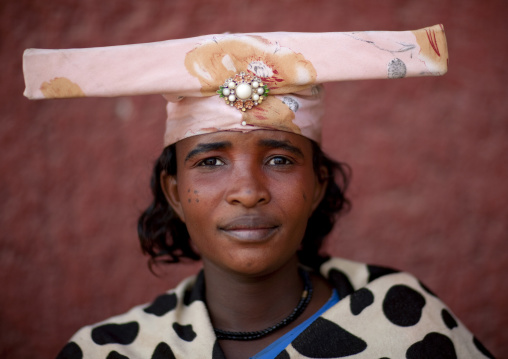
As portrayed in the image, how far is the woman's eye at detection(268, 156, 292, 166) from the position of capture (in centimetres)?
165

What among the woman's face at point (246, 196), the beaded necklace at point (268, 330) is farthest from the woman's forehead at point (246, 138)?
the beaded necklace at point (268, 330)

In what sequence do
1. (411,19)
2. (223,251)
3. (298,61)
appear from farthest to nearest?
(411,19)
(223,251)
(298,61)

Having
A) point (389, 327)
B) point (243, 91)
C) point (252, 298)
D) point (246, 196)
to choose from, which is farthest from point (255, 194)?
point (389, 327)

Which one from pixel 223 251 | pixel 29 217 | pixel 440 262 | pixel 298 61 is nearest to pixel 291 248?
pixel 223 251

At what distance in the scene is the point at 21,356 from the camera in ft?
8.89

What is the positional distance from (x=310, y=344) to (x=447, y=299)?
1.49 m

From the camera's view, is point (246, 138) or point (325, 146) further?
point (325, 146)

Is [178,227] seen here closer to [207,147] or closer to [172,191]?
[172,191]

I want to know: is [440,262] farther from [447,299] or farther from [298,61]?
[298,61]

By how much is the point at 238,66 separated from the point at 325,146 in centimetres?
135

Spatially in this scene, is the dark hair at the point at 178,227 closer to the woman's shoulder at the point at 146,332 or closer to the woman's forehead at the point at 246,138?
the woman's shoulder at the point at 146,332

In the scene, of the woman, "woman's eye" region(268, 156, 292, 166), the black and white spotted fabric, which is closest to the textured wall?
the woman

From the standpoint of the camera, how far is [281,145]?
5.32 feet

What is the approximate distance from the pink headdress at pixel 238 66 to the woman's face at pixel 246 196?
0.31ft
